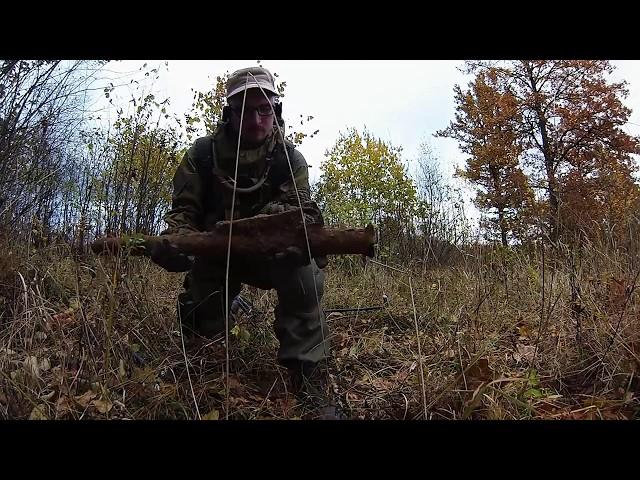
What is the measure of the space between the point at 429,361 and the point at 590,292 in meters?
0.93

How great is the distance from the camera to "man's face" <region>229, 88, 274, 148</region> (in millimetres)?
2277

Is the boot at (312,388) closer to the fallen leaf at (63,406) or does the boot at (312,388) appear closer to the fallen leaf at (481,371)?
the fallen leaf at (481,371)

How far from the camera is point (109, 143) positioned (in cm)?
389

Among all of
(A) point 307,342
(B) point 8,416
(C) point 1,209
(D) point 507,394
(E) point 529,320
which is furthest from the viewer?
(E) point 529,320

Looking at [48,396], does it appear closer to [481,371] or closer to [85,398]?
[85,398]

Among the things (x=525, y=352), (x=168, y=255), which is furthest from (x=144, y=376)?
(x=525, y=352)

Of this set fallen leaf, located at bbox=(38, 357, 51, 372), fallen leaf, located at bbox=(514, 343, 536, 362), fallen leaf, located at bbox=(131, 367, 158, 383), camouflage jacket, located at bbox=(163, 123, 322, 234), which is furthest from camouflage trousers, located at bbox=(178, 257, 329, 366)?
fallen leaf, located at bbox=(514, 343, 536, 362)

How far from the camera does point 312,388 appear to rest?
205 centimetres

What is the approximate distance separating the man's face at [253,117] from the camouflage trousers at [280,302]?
1.95ft

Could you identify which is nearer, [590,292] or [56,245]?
[590,292]

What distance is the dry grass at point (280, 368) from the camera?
68.0 inches
